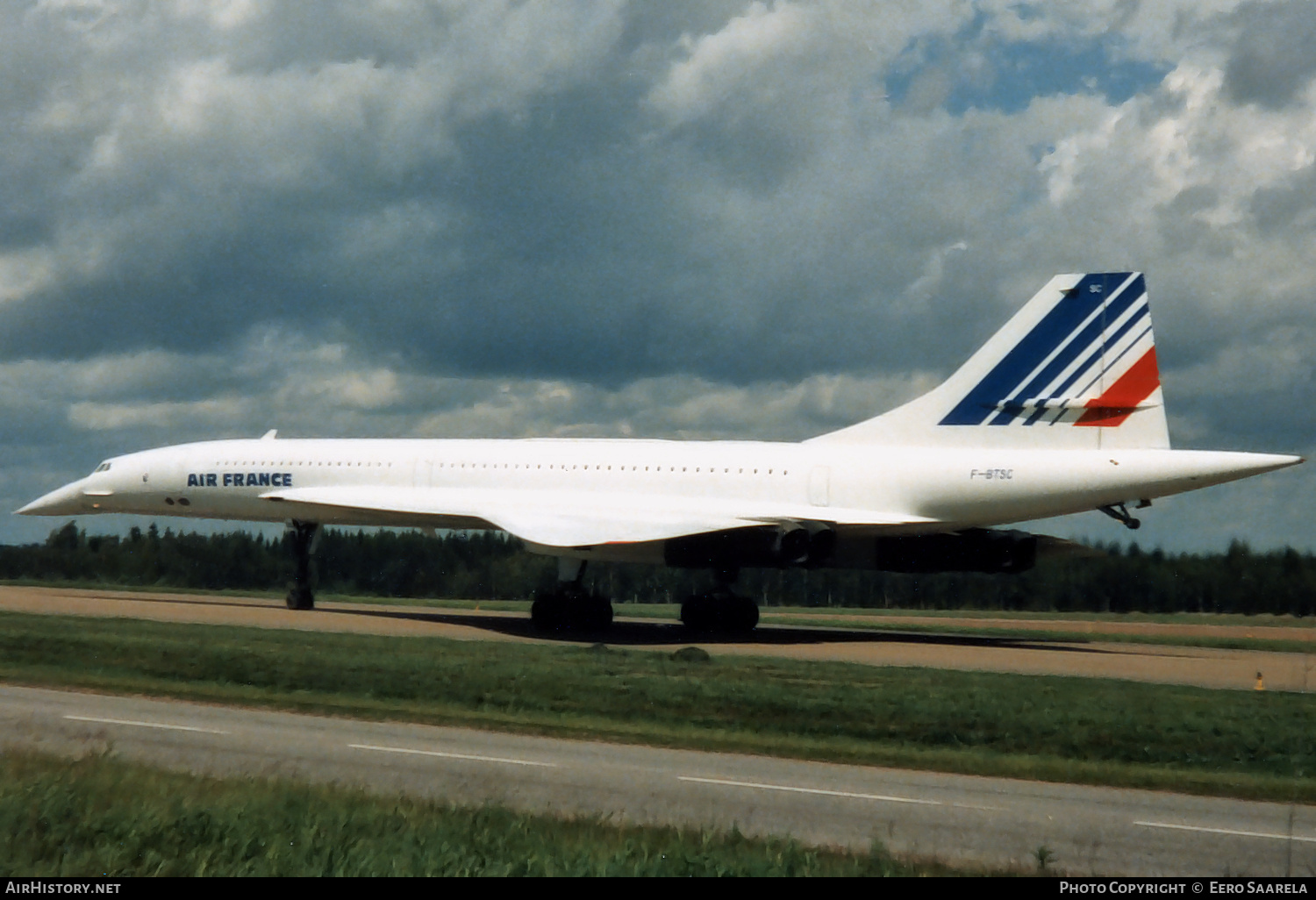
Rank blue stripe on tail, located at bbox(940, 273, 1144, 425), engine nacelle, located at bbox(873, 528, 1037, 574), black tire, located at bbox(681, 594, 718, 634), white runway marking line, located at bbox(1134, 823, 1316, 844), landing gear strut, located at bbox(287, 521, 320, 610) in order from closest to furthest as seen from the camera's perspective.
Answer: white runway marking line, located at bbox(1134, 823, 1316, 844) < blue stripe on tail, located at bbox(940, 273, 1144, 425) < engine nacelle, located at bbox(873, 528, 1037, 574) < black tire, located at bbox(681, 594, 718, 634) < landing gear strut, located at bbox(287, 521, 320, 610)

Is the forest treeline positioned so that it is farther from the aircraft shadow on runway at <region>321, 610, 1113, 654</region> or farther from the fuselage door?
the fuselage door

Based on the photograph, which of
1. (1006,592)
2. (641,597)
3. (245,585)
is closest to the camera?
(1006,592)

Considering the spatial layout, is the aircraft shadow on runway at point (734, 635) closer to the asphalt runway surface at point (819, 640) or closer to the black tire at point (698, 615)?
the asphalt runway surface at point (819, 640)

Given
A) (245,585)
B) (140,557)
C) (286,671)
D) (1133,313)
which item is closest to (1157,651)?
(1133,313)

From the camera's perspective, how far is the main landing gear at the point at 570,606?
29.2 m

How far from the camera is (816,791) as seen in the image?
11.0 m

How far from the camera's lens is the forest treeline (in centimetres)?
4347

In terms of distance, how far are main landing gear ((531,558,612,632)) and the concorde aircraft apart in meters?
0.04

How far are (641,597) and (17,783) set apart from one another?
50651 mm

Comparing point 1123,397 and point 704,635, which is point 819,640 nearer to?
point 704,635

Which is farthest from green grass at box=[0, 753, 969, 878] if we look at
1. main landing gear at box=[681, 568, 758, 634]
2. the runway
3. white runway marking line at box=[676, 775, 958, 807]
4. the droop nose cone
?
the droop nose cone
